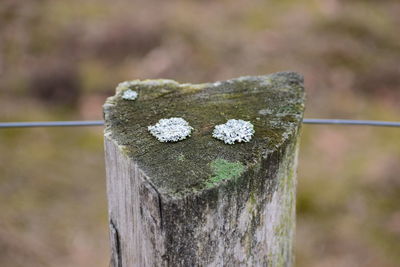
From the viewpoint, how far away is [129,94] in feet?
7.84

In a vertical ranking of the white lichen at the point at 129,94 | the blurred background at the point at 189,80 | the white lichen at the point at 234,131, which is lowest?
the blurred background at the point at 189,80

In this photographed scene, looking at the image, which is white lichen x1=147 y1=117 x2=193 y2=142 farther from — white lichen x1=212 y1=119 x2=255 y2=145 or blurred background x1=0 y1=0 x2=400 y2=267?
blurred background x1=0 y1=0 x2=400 y2=267

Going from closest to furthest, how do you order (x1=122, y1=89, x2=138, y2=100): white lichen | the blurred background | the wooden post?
the wooden post
(x1=122, y1=89, x2=138, y2=100): white lichen
the blurred background

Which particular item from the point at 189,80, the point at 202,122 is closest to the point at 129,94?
the point at 202,122

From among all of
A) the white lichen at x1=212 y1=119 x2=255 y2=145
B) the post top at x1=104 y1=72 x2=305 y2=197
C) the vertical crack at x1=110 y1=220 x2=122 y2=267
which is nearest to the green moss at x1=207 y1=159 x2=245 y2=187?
the post top at x1=104 y1=72 x2=305 y2=197

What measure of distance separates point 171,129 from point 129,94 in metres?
0.49

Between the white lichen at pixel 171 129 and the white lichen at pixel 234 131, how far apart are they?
0.14 metres

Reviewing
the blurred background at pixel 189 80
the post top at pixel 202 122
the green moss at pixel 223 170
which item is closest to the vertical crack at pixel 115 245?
the post top at pixel 202 122

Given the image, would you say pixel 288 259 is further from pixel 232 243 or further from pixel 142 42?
pixel 142 42

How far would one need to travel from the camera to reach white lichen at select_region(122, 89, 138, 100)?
7.76 feet

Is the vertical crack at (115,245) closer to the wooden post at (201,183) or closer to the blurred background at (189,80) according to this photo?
the wooden post at (201,183)

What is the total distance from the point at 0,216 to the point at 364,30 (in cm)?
808

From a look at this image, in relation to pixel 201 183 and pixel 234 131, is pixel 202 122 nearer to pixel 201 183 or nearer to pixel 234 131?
pixel 234 131

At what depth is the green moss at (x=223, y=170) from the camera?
1746 millimetres
